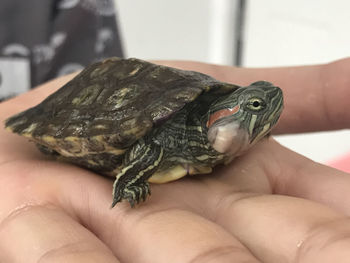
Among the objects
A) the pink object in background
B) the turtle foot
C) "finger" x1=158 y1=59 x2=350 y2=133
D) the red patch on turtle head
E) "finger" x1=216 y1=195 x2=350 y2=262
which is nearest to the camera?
"finger" x1=216 y1=195 x2=350 y2=262

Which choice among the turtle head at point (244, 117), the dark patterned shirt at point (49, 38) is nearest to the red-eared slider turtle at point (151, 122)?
the turtle head at point (244, 117)

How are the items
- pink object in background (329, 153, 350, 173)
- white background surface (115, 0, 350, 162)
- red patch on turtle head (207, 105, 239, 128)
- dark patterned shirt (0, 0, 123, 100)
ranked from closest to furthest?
red patch on turtle head (207, 105, 239, 128) → dark patterned shirt (0, 0, 123, 100) → pink object in background (329, 153, 350, 173) → white background surface (115, 0, 350, 162)

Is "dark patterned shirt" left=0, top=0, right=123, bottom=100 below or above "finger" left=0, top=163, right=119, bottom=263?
above

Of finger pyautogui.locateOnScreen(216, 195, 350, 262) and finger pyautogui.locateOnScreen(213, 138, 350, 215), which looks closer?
finger pyautogui.locateOnScreen(216, 195, 350, 262)

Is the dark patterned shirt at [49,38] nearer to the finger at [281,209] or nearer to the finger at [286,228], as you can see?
the finger at [281,209]

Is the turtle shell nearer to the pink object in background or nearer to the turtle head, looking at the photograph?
the turtle head

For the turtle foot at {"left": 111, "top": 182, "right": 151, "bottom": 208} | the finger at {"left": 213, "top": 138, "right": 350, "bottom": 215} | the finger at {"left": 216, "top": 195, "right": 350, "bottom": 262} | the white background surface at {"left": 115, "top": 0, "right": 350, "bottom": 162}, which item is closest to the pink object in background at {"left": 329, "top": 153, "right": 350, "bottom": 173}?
the white background surface at {"left": 115, "top": 0, "right": 350, "bottom": 162}

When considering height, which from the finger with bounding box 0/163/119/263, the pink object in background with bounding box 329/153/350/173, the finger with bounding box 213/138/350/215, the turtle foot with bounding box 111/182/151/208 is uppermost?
the turtle foot with bounding box 111/182/151/208
